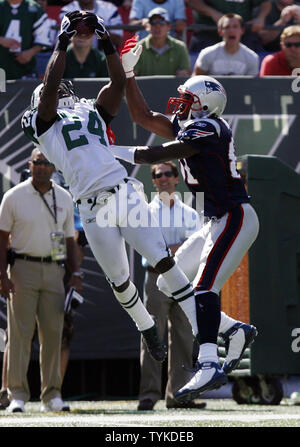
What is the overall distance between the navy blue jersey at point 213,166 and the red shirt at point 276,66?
3.93 meters

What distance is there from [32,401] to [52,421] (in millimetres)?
3119

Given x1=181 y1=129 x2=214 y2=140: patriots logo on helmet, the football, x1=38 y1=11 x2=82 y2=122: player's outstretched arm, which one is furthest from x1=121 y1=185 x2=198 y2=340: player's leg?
the football

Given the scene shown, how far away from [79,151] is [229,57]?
4.19m

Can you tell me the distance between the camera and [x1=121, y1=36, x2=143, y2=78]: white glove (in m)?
7.17

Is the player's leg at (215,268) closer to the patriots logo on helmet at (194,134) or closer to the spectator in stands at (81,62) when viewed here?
the patriots logo on helmet at (194,134)

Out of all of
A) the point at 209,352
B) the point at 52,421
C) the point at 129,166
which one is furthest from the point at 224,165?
the point at 129,166

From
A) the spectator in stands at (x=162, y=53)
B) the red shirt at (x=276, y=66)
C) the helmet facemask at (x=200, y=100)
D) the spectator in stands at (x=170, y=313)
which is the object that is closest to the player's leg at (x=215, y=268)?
the helmet facemask at (x=200, y=100)

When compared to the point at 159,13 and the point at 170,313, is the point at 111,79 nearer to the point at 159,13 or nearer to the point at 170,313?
the point at 170,313

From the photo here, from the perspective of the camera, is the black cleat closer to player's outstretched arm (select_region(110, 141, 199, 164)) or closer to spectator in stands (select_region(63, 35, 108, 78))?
player's outstretched arm (select_region(110, 141, 199, 164))

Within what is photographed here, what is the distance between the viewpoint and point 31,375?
10.6m

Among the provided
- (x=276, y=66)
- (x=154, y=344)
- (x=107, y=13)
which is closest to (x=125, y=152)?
(x=154, y=344)

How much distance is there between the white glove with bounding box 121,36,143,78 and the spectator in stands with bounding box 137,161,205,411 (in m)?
2.15

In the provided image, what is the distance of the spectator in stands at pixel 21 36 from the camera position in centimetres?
1084

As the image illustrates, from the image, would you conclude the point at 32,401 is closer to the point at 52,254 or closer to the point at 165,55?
the point at 52,254
